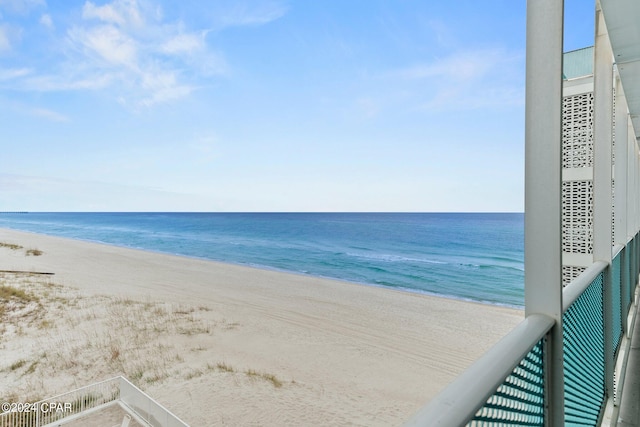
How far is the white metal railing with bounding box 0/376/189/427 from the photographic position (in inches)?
158

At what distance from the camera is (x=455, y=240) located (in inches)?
1097

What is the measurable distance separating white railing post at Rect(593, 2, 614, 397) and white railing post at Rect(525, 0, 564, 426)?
46.8 inches

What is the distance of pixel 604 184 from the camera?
1.71 m

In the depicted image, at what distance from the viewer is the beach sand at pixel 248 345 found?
502 cm

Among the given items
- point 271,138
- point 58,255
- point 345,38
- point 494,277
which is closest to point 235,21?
point 345,38

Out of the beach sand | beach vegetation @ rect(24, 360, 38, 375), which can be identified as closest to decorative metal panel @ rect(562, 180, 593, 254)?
the beach sand

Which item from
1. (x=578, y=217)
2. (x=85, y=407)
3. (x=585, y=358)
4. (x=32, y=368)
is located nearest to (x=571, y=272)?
(x=578, y=217)

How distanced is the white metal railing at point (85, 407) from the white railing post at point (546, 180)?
4.24 meters

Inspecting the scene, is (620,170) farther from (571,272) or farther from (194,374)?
(194,374)

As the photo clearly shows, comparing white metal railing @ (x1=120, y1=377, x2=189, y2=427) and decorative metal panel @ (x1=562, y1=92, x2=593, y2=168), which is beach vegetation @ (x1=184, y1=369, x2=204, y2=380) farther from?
decorative metal panel @ (x1=562, y1=92, x2=593, y2=168)

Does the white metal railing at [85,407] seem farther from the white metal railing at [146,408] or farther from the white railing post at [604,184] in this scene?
the white railing post at [604,184]

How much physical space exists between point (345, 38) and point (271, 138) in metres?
21.9

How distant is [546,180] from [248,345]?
7070 mm

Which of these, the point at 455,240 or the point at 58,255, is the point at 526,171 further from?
the point at 455,240
